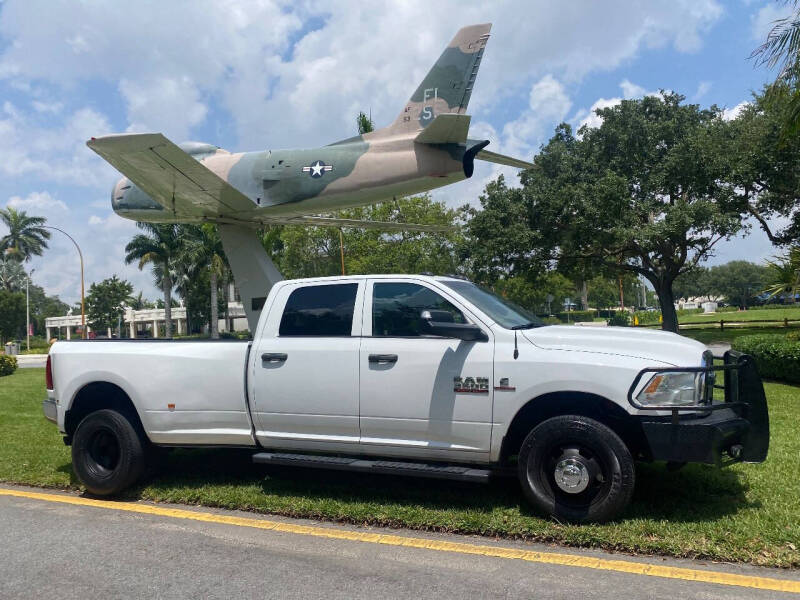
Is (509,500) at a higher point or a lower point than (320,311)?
lower

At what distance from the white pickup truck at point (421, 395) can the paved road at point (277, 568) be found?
615 millimetres

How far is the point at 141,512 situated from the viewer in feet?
17.0

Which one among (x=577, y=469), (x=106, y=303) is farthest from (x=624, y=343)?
(x=106, y=303)

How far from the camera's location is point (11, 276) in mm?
86812

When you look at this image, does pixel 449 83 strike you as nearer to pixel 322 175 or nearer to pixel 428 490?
pixel 322 175

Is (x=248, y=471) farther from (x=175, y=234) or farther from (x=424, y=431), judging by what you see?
(x=175, y=234)

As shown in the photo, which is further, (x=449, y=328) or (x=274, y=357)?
(x=274, y=357)

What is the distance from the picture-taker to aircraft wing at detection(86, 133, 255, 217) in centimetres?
873

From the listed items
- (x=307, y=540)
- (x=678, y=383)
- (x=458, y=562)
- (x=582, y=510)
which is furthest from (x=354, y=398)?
(x=678, y=383)

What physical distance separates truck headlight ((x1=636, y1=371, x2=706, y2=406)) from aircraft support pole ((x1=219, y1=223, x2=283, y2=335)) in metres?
7.75

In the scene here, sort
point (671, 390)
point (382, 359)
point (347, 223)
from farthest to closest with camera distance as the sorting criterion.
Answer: point (347, 223) → point (382, 359) → point (671, 390)

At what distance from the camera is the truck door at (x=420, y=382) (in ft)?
15.0

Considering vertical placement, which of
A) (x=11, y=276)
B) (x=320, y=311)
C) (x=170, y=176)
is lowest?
(x=320, y=311)

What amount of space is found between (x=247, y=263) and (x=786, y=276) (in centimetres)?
1073
